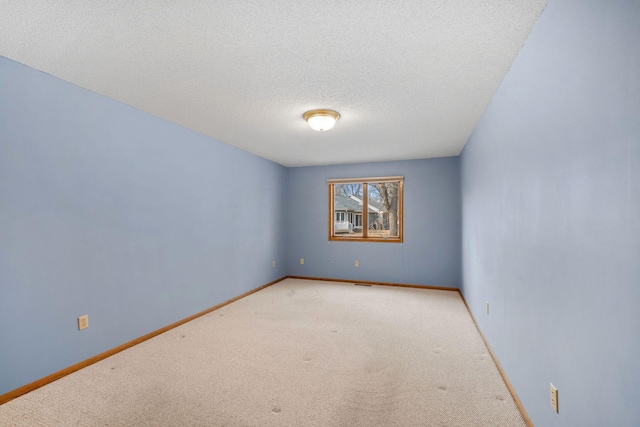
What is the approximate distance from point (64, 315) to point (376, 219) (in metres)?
4.69

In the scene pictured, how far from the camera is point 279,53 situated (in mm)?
1980

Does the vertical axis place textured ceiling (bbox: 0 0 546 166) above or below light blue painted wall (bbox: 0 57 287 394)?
above

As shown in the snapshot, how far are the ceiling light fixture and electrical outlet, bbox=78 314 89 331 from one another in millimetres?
2675

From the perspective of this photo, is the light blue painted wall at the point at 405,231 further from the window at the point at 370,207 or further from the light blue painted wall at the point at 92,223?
the light blue painted wall at the point at 92,223

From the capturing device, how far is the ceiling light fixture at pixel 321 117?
303 cm

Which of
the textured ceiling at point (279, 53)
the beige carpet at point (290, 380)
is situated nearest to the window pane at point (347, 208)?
the beige carpet at point (290, 380)

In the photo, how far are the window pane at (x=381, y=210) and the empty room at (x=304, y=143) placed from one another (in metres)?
1.59

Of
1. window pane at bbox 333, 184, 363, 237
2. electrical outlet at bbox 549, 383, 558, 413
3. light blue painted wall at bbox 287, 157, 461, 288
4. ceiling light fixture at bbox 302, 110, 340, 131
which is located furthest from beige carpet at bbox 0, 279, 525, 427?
window pane at bbox 333, 184, 363, 237

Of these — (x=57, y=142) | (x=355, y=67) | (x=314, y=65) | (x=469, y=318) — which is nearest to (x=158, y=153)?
(x=57, y=142)

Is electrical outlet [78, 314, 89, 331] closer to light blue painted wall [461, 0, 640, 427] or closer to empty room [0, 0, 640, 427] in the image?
empty room [0, 0, 640, 427]

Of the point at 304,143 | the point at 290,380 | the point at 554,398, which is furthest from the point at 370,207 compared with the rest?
the point at 554,398

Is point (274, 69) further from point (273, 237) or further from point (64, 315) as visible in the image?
point (273, 237)

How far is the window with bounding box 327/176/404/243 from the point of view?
18.8 feet

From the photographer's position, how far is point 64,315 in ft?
7.96
